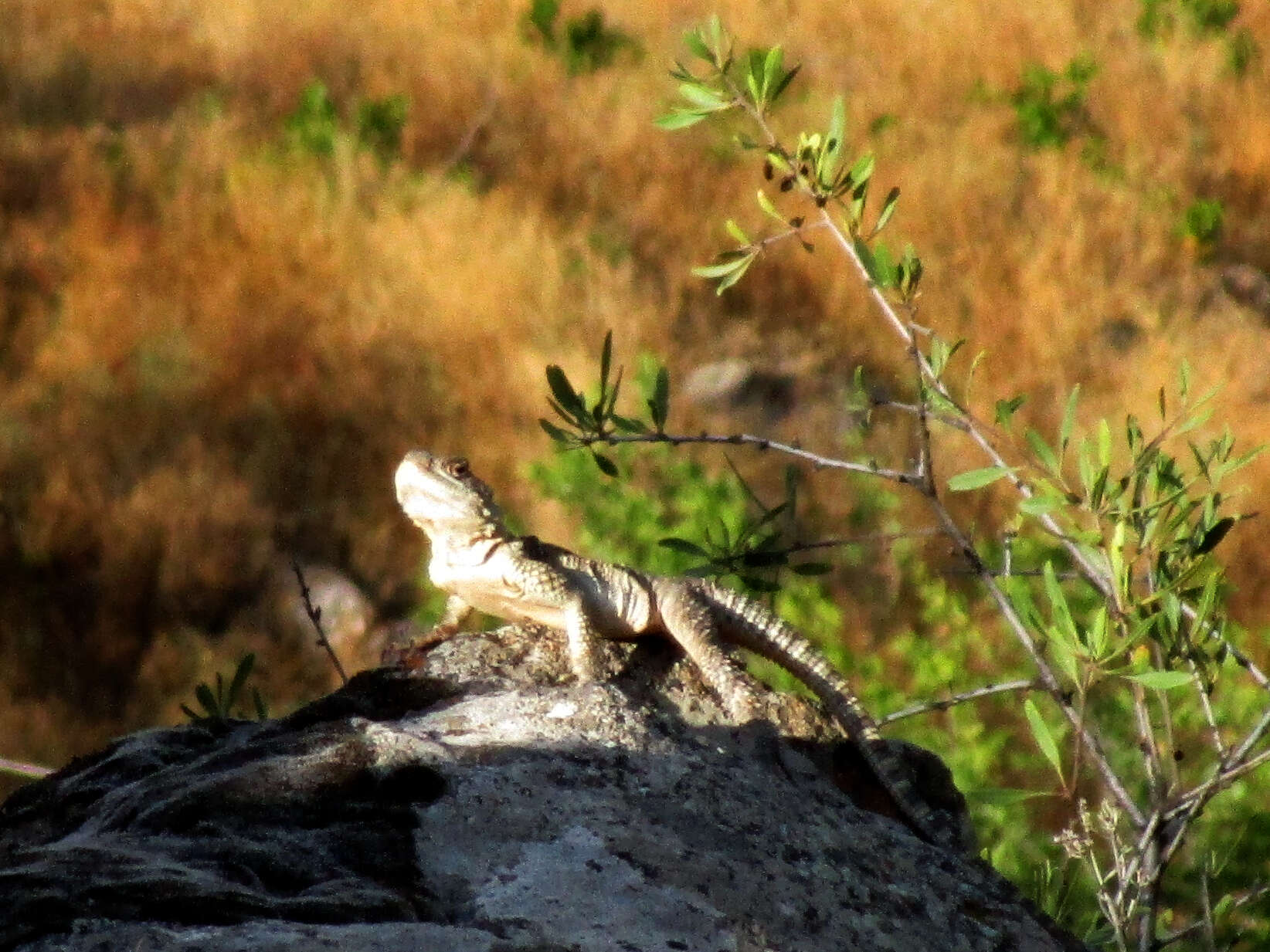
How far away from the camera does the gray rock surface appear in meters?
1.71

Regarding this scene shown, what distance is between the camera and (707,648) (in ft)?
9.50

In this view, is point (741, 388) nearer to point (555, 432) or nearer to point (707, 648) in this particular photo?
point (555, 432)

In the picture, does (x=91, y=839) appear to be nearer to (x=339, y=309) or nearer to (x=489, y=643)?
(x=489, y=643)

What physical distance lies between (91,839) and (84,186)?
9.22 meters

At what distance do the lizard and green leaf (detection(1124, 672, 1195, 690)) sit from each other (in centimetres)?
47

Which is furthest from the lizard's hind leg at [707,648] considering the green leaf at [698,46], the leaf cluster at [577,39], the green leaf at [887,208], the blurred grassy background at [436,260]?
the leaf cluster at [577,39]

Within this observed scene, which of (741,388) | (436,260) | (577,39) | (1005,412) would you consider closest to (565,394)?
(1005,412)

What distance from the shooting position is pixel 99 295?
30.9ft

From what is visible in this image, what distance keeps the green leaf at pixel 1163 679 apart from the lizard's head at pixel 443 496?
139 cm

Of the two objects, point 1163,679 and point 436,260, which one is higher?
point 1163,679

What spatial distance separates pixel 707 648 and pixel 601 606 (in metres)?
0.27

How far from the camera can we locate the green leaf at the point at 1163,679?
244 cm

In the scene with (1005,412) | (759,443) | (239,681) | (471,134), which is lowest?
(471,134)

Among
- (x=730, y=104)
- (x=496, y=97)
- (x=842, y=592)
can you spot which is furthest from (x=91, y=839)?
(x=496, y=97)
